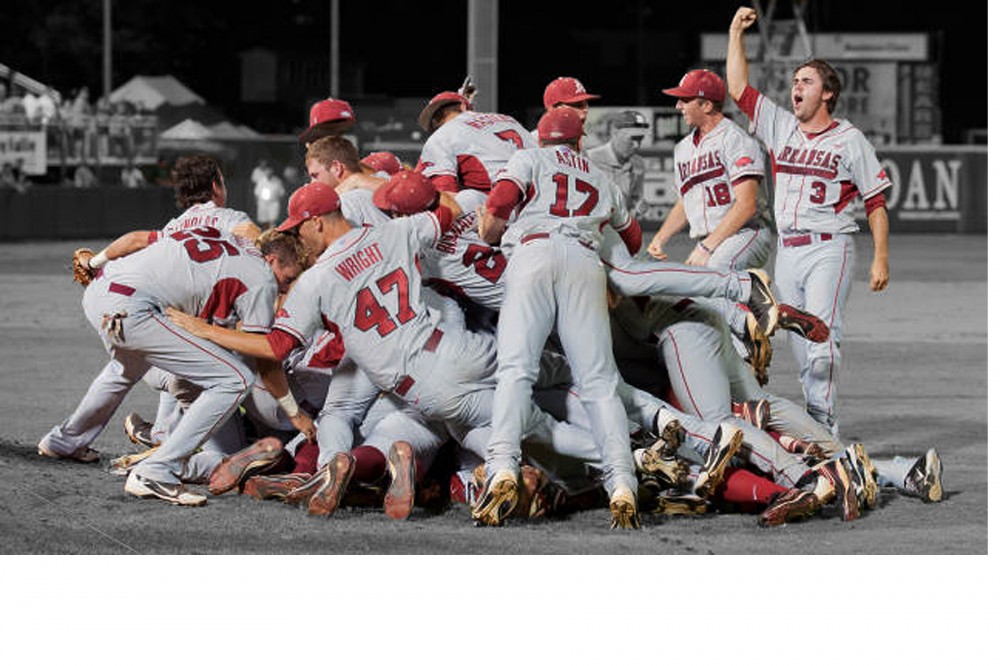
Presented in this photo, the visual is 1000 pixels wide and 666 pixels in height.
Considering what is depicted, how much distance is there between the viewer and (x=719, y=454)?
7660 millimetres

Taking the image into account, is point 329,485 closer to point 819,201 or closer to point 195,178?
point 195,178

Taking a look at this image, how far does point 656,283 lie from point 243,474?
2.13 m

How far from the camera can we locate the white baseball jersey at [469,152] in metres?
9.14

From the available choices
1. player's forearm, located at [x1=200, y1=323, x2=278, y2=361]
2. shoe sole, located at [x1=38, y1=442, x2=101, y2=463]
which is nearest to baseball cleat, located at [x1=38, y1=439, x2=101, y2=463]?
shoe sole, located at [x1=38, y1=442, x2=101, y2=463]

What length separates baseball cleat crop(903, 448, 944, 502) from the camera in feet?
27.1

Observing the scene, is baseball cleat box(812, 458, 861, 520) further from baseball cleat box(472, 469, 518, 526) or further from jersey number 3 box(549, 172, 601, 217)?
jersey number 3 box(549, 172, 601, 217)

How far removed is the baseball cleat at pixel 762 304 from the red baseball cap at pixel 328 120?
258 cm

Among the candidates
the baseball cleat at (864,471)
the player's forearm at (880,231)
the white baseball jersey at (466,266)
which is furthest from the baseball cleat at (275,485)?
the player's forearm at (880,231)

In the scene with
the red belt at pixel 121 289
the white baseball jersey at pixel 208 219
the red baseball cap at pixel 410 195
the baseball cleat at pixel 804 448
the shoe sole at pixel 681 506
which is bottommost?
the shoe sole at pixel 681 506

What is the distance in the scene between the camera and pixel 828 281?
9.38m

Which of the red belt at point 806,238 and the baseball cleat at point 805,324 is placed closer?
the baseball cleat at point 805,324

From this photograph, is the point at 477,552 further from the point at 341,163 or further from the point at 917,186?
the point at 917,186

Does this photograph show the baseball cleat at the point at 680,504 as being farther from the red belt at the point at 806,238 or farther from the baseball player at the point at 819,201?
the red belt at the point at 806,238

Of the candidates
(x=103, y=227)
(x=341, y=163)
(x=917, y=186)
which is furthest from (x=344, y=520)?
(x=917, y=186)
